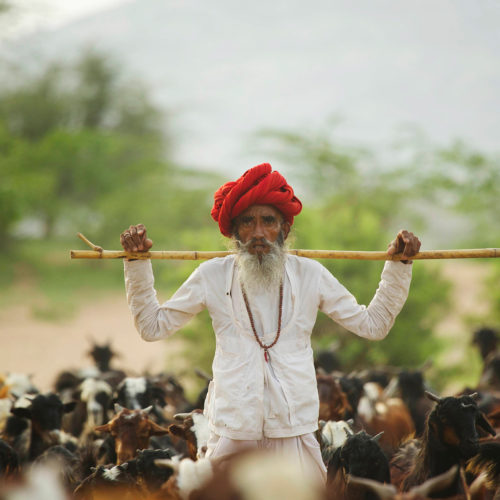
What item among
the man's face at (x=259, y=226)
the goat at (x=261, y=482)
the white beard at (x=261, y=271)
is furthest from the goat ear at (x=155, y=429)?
the goat at (x=261, y=482)

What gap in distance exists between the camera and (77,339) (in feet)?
68.9

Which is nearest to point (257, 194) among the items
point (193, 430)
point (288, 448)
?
point (288, 448)

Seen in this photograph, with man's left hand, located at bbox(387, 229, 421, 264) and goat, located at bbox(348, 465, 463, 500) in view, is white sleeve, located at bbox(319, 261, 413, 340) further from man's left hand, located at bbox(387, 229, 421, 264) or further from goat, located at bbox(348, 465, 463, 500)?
goat, located at bbox(348, 465, 463, 500)

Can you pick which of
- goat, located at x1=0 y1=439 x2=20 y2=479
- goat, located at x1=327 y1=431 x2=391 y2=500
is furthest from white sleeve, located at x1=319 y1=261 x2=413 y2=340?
goat, located at x1=0 y1=439 x2=20 y2=479

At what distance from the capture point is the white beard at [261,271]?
11.2 ft

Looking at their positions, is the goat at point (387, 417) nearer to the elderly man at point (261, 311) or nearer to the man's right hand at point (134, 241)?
the elderly man at point (261, 311)

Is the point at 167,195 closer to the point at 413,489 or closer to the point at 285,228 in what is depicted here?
the point at 285,228

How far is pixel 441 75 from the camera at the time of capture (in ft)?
172

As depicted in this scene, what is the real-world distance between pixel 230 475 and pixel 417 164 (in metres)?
20.7

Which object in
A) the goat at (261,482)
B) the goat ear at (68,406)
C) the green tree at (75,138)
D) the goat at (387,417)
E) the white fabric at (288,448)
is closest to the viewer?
the goat at (261,482)

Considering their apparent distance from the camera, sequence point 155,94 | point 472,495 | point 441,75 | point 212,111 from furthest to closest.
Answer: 1. point 441,75
2. point 212,111
3. point 155,94
4. point 472,495

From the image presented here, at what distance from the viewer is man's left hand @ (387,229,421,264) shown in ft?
11.2

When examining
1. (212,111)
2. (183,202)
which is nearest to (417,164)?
(183,202)

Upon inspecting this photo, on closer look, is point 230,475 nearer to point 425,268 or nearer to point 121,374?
point 121,374
